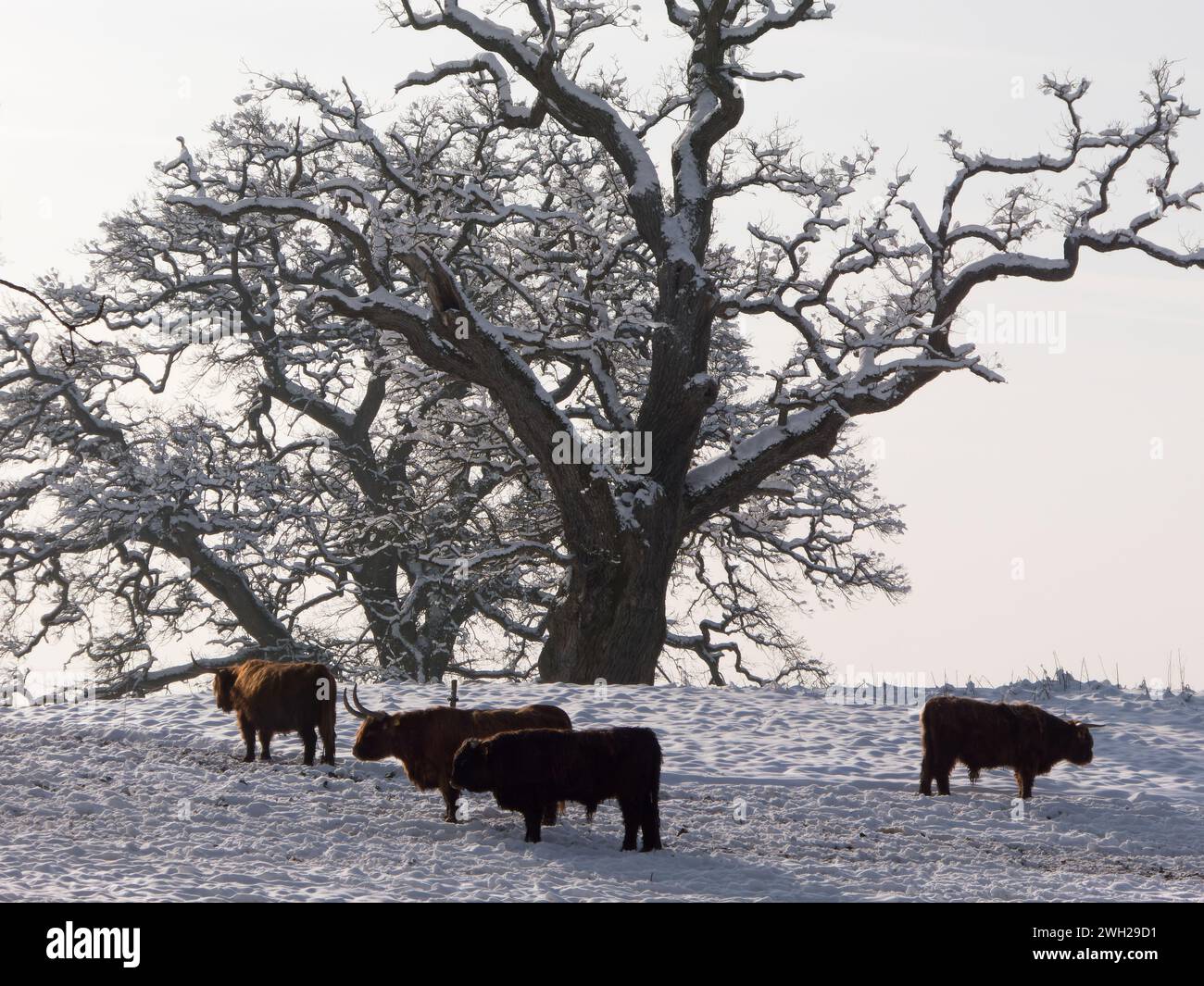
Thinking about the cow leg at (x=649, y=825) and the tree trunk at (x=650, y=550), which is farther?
the tree trunk at (x=650, y=550)

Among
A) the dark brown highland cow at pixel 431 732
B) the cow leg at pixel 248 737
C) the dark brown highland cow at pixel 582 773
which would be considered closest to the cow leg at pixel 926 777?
the dark brown highland cow at pixel 431 732

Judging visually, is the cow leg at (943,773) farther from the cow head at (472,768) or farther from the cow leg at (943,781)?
the cow head at (472,768)

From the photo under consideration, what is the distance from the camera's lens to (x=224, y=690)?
633 inches

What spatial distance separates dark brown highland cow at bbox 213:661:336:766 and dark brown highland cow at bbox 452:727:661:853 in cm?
353

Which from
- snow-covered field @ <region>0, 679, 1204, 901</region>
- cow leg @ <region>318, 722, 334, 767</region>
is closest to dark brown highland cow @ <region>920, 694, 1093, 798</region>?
snow-covered field @ <region>0, 679, 1204, 901</region>

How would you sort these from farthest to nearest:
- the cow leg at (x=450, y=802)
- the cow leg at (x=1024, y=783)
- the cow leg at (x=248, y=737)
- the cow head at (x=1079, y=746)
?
the cow leg at (x=248, y=737)
the cow head at (x=1079, y=746)
the cow leg at (x=1024, y=783)
the cow leg at (x=450, y=802)

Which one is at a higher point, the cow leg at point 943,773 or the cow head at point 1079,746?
the cow head at point 1079,746

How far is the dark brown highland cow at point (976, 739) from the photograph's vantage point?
14.7m

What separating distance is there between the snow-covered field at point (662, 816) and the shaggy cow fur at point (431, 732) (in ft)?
1.25

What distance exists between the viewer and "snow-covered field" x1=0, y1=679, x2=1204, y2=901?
33.9 ft

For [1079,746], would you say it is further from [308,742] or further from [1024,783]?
[308,742]
